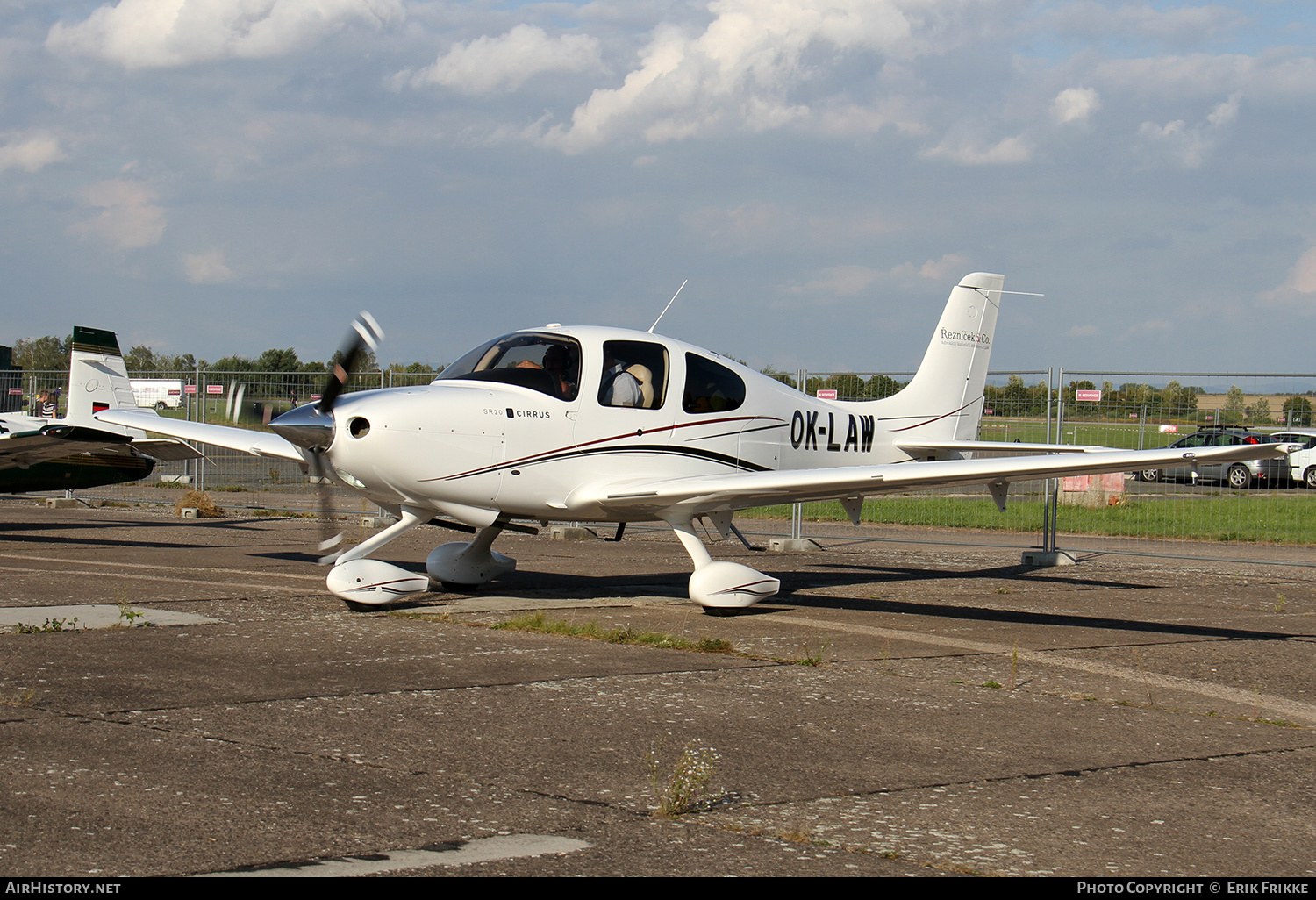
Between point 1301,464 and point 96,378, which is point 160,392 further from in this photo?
point 1301,464

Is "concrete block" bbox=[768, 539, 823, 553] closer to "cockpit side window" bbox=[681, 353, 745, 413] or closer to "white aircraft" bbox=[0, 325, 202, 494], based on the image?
"cockpit side window" bbox=[681, 353, 745, 413]

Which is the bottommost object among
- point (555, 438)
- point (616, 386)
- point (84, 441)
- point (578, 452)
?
point (84, 441)

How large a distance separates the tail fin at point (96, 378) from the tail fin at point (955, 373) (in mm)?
10519

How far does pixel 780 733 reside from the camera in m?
5.34

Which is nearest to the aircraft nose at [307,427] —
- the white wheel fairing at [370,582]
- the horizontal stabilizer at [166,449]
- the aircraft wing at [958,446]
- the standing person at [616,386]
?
the white wheel fairing at [370,582]

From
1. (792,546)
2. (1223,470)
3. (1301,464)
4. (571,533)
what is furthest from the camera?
(1301,464)

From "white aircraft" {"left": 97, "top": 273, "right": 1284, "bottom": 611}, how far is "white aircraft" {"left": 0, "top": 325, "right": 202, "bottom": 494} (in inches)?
179

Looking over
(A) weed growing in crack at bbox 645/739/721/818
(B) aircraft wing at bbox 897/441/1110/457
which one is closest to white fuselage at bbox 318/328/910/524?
(B) aircraft wing at bbox 897/441/1110/457

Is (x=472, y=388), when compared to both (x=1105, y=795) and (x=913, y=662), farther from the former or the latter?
(x=1105, y=795)

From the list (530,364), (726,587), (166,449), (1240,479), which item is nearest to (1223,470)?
(1240,479)

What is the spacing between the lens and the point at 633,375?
32.6 feet

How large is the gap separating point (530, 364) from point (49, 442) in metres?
8.80

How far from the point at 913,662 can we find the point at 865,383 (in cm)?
991
